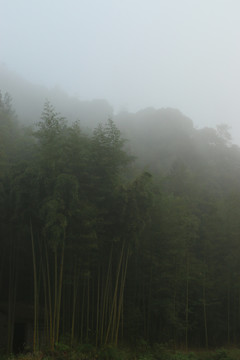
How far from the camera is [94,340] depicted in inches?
383

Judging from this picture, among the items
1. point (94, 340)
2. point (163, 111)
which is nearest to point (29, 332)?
point (94, 340)

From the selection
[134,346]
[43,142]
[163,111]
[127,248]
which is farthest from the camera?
[163,111]

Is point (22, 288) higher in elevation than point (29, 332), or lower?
higher

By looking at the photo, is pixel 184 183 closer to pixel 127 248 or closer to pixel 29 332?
pixel 127 248

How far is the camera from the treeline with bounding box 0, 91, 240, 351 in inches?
323

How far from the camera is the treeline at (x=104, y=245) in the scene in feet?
26.9

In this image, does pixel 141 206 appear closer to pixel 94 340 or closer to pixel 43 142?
pixel 43 142

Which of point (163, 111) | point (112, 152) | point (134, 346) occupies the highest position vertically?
point (163, 111)

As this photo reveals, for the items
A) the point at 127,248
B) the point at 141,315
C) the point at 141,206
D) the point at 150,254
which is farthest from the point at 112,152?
the point at 141,315

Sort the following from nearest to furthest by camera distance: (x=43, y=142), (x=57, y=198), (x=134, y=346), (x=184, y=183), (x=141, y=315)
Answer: (x=57, y=198)
(x=43, y=142)
(x=134, y=346)
(x=141, y=315)
(x=184, y=183)

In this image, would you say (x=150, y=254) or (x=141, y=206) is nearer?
(x=141, y=206)

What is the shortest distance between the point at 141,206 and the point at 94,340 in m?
4.03

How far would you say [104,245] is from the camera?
9523mm

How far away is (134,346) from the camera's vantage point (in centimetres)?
1103
